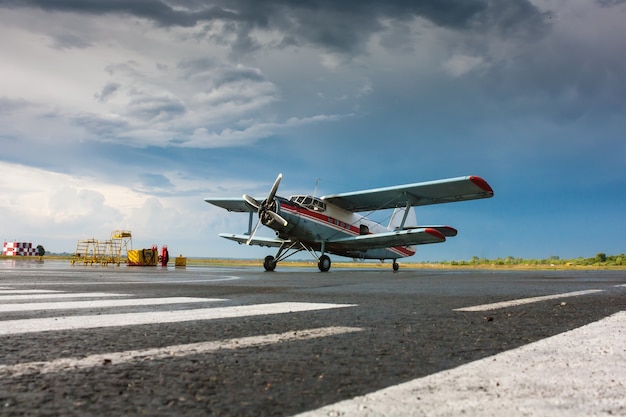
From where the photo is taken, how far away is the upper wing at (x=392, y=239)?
2034 centimetres

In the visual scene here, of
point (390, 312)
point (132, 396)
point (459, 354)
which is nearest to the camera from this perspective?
point (132, 396)

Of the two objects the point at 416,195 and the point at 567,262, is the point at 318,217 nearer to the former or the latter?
the point at 416,195

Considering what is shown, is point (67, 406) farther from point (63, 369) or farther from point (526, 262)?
point (526, 262)

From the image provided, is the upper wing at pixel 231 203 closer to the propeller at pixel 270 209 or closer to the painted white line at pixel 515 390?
the propeller at pixel 270 209

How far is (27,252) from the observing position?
1818 inches

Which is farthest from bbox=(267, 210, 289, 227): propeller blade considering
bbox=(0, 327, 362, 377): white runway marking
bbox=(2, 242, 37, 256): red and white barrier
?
bbox=(2, 242, 37, 256): red and white barrier

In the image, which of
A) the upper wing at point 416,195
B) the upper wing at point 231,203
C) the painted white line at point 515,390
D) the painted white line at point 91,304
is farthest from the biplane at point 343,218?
the painted white line at point 515,390

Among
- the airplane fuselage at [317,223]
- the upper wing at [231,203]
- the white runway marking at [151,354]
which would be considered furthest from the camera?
the upper wing at [231,203]

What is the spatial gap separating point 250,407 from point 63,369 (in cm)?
93

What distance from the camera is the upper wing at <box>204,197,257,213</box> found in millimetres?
26234

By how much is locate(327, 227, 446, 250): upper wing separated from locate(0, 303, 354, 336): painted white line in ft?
52.9

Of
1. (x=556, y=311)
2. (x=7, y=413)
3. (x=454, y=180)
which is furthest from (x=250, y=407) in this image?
(x=454, y=180)

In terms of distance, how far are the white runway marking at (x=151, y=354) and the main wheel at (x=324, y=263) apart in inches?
702

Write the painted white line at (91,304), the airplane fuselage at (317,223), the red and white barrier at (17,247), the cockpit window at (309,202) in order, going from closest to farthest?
the painted white line at (91,304), the airplane fuselage at (317,223), the cockpit window at (309,202), the red and white barrier at (17,247)
